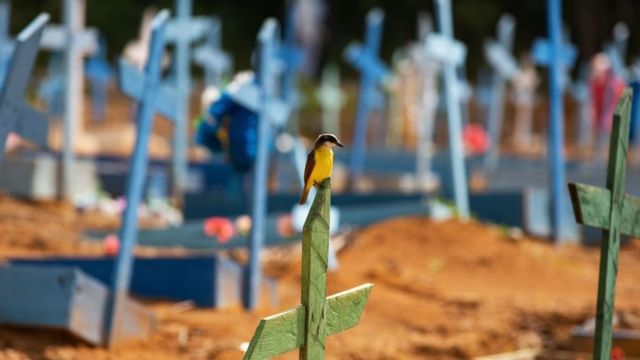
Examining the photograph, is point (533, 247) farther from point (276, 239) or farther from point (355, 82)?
point (355, 82)

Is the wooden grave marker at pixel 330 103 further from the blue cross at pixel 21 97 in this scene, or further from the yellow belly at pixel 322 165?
the yellow belly at pixel 322 165

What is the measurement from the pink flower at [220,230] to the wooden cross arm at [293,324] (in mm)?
6929

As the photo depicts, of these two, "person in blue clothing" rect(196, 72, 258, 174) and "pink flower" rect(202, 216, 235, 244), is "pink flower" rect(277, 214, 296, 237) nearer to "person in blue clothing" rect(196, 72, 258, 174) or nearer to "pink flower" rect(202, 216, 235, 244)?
"pink flower" rect(202, 216, 235, 244)

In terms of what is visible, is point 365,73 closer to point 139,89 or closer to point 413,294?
point 413,294

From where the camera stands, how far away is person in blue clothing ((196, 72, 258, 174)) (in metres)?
9.47

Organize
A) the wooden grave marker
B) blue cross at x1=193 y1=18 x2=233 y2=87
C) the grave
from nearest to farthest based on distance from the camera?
the grave, blue cross at x1=193 y1=18 x2=233 y2=87, the wooden grave marker

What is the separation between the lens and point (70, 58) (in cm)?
1451

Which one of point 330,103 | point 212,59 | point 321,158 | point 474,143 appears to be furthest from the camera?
point 330,103

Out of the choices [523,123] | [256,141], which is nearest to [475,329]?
[256,141]

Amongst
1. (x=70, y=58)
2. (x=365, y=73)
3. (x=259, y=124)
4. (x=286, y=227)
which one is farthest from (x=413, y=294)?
(x=365, y=73)

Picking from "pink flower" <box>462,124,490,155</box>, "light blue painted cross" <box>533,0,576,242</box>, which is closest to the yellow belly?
"light blue painted cross" <box>533,0,576,242</box>

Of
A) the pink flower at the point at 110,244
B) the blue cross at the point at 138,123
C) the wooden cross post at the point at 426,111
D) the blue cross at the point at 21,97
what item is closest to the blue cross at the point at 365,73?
the wooden cross post at the point at 426,111

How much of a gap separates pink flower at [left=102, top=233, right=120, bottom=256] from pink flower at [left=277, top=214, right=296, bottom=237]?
130 centimetres

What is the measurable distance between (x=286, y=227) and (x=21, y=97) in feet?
20.5
